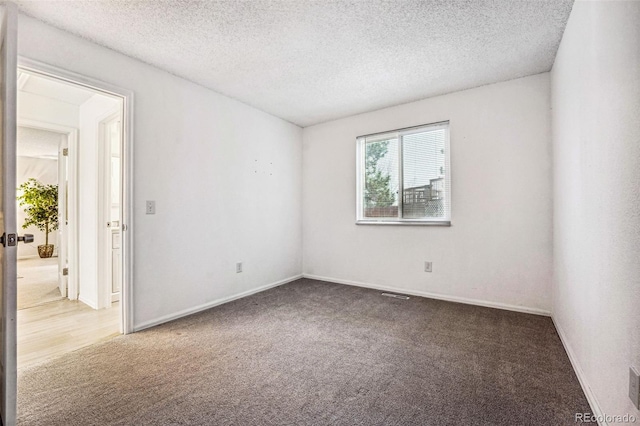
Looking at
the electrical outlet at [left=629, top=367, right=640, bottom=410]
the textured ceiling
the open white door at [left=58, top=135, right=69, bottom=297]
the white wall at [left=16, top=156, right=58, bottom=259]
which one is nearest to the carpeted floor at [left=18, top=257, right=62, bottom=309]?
the open white door at [left=58, top=135, right=69, bottom=297]

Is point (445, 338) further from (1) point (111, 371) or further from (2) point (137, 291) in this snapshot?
(2) point (137, 291)

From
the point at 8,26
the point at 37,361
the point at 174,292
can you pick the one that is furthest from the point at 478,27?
the point at 37,361

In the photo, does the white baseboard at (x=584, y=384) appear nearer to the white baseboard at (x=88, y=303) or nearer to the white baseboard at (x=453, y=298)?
the white baseboard at (x=453, y=298)

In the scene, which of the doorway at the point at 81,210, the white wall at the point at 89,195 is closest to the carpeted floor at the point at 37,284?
the doorway at the point at 81,210

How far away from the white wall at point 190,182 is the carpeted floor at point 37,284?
75.5 inches

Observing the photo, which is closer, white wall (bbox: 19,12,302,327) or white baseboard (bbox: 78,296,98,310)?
white wall (bbox: 19,12,302,327)

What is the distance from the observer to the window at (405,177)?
11.6 ft

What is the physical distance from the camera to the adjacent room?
1.50 meters

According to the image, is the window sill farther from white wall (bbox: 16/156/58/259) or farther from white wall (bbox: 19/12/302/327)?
white wall (bbox: 16/156/58/259)

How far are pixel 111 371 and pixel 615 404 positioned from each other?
279cm

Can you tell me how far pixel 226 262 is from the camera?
3.45m

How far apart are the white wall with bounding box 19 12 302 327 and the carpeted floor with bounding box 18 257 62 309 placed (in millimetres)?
1919

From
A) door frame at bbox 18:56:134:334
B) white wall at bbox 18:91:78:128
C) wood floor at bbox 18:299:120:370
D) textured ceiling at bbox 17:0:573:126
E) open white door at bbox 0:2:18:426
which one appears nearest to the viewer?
open white door at bbox 0:2:18:426

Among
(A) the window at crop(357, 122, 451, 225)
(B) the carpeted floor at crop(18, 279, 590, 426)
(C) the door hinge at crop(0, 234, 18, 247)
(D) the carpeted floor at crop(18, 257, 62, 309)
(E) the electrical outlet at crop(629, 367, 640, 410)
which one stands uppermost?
(A) the window at crop(357, 122, 451, 225)
